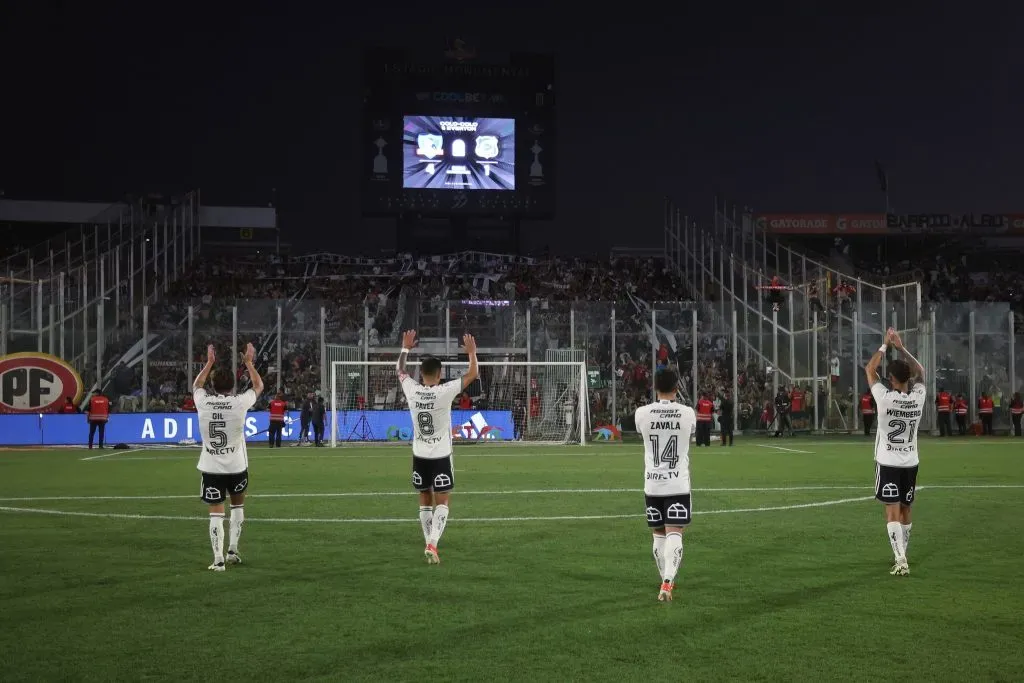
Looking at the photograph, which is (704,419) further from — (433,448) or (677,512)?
(677,512)

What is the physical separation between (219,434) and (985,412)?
3434 cm

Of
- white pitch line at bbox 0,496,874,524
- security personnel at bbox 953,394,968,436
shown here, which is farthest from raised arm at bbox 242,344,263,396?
security personnel at bbox 953,394,968,436

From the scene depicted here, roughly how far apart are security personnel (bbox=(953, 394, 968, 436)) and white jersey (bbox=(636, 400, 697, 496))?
1287 inches

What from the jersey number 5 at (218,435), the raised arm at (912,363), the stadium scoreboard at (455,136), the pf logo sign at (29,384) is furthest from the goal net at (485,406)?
the raised arm at (912,363)

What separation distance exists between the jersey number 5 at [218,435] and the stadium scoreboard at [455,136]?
4359cm

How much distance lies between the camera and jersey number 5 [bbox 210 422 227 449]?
10.7m

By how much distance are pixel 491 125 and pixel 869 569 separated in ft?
148

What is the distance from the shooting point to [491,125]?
5341 cm

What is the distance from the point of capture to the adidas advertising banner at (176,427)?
114ft

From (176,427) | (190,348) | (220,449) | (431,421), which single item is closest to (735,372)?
(190,348)

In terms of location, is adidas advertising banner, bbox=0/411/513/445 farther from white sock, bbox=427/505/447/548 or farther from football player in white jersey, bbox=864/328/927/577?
football player in white jersey, bbox=864/328/927/577

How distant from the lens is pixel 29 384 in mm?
35094

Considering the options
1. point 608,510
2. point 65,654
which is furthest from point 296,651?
point 608,510

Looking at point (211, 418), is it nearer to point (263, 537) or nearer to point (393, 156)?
point (263, 537)
